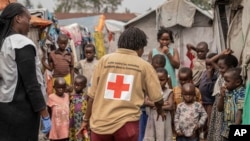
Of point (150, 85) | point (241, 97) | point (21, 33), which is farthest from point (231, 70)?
point (21, 33)

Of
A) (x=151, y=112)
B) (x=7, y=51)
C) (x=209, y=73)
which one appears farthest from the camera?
(x=209, y=73)

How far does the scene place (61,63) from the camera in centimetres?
879

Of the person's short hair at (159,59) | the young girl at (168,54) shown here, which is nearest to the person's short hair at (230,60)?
the person's short hair at (159,59)

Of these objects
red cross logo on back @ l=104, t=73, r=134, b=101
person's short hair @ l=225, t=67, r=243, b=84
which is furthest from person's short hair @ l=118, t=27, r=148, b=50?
person's short hair @ l=225, t=67, r=243, b=84

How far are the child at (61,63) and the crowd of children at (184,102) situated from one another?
40.1 inches

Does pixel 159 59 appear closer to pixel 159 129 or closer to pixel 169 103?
pixel 169 103

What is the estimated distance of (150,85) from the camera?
179 inches

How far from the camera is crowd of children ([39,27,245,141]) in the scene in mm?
5445

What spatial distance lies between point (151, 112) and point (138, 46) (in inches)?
75.7

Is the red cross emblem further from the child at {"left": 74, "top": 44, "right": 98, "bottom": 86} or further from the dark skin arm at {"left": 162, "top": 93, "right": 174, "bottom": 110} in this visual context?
the child at {"left": 74, "top": 44, "right": 98, "bottom": 86}

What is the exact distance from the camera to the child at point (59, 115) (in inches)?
275

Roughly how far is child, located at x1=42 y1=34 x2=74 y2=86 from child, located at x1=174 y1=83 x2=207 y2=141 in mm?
3027

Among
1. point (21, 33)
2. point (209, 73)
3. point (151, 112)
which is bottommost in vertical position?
point (151, 112)

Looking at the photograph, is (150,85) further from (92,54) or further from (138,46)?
(92,54)
